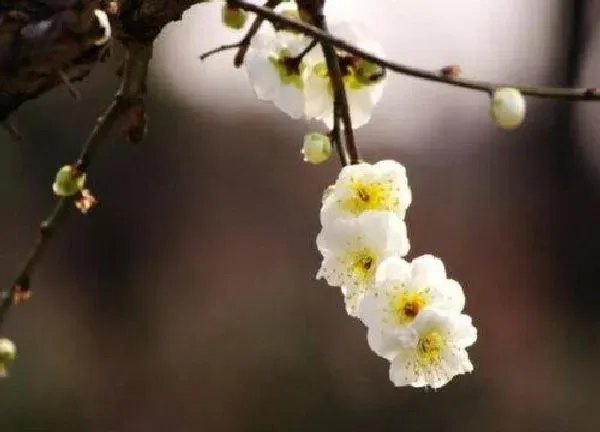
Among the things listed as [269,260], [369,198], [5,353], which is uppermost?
[369,198]

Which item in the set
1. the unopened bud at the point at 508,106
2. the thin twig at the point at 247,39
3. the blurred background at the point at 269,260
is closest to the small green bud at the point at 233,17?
the thin twig at the point at 247,39

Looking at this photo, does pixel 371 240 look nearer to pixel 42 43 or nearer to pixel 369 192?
pixel 369 192

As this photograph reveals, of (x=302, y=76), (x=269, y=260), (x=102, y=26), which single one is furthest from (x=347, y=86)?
(x=269, y=260)

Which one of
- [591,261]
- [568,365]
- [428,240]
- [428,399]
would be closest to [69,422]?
[428,399]

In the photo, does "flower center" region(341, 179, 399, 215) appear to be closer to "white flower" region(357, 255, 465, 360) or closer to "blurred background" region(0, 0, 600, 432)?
"white flower" region(357, 255, 465, 360)

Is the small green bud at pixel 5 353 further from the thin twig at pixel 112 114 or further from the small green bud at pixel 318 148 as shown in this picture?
the small green bud at pixel 318 148
